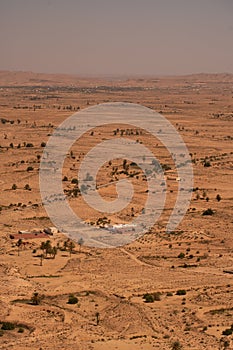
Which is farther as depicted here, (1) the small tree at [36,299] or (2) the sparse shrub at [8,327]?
(1) the small tree at [36,299]

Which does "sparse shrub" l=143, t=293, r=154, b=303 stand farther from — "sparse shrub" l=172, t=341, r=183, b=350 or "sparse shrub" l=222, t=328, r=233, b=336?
"sparse shrub" l=172, t=341, r=183, b=350

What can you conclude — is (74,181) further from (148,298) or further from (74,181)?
(148,298)

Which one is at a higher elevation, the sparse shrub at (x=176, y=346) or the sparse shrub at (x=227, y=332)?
the sparse shrub at (x=176, y=346)

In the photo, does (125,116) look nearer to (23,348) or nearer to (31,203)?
(31,203)

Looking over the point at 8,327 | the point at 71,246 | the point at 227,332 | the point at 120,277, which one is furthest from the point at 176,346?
the point at 71,246

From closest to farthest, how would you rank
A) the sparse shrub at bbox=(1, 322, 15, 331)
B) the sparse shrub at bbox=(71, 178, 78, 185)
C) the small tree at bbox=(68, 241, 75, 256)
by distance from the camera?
the sparse shrub at bbox=(1, 322, 15, 331) < the small tree at bbox=(68, 241, 75, 256) < the sparse shrub at bbox=(71, 178, 78, 185)

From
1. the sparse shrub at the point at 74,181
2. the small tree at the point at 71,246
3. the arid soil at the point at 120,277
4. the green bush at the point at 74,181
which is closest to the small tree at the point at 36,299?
the arid soil at the point at 120,277

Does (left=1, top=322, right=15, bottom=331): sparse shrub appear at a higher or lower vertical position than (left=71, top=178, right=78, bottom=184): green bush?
lower

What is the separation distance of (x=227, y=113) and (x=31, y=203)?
7901cm

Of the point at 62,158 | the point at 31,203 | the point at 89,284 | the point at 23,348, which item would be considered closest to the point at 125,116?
the point at 62,158

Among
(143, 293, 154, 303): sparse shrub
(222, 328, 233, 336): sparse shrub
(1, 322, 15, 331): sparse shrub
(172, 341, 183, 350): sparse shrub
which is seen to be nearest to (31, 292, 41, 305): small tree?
(1, 322, 15, 331): sparse shrub

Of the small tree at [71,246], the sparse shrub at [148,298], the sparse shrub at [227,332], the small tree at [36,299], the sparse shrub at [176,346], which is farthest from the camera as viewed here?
the small tree at [71,246]

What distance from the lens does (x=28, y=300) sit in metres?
24.1

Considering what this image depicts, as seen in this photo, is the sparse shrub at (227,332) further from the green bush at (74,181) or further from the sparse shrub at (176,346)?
the green bush at (74,181)
